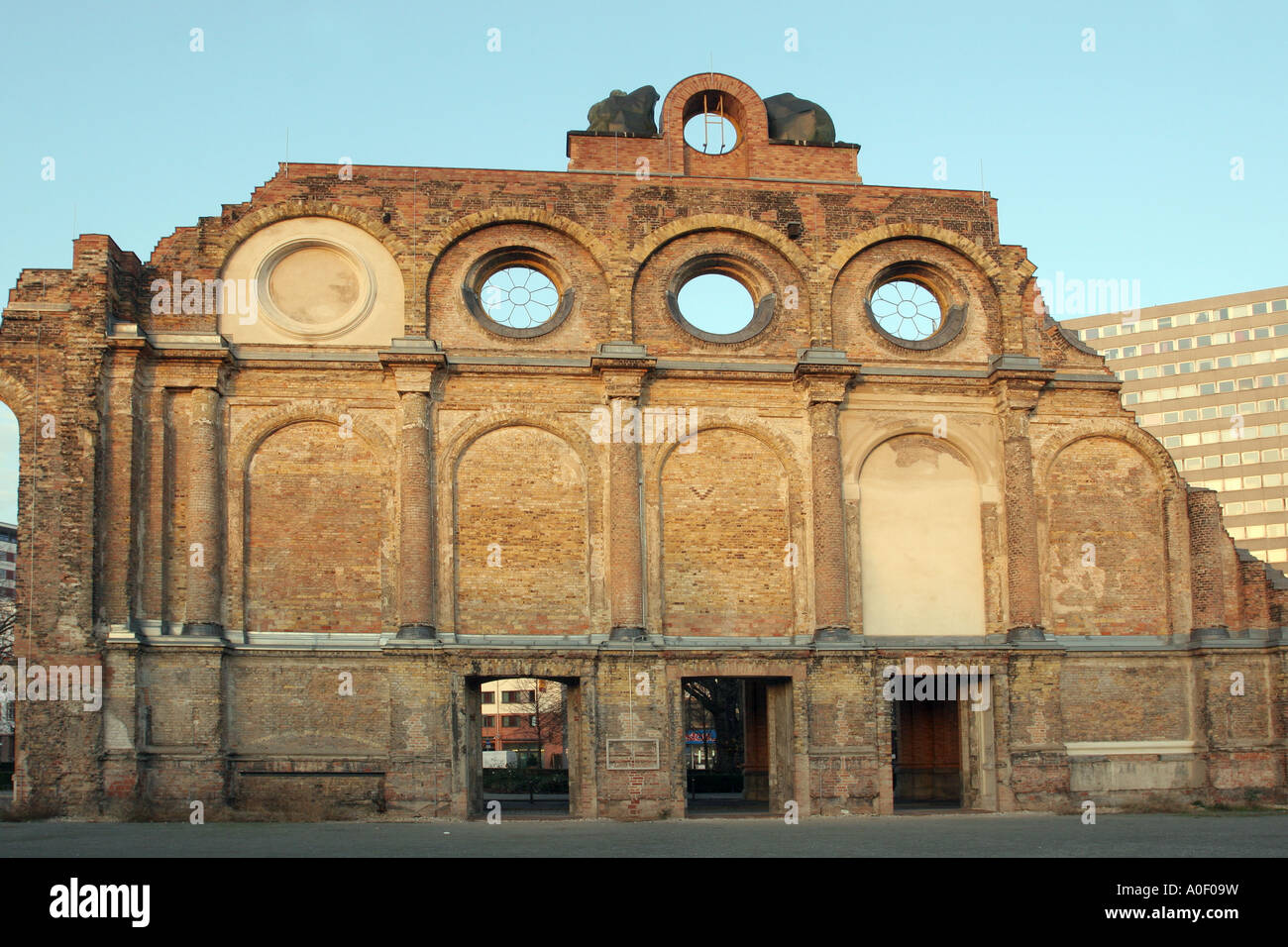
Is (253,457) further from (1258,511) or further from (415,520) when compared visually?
(1258,511)

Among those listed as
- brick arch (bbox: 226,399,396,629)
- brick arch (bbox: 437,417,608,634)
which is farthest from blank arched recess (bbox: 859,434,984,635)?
brick arch (bbox: 226,399,396,629)

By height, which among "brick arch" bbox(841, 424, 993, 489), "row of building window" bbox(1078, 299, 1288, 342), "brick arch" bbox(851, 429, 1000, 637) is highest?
"row of building window" bbox(1078, 299, 1288, 342)

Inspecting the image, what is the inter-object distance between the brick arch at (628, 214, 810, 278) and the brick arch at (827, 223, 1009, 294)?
0.84 meters

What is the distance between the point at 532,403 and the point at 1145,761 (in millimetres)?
14463

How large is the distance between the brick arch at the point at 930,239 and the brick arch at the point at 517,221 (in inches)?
196

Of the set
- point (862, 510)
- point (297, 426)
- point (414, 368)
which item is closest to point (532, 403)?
point (414, 368)

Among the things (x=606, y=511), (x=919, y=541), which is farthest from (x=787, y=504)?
(x=606, y=511)

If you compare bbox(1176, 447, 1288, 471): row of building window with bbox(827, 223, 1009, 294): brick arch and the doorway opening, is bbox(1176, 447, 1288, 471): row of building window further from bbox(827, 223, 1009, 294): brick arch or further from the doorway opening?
bbox(827, 223, 1009, 294): brick arch

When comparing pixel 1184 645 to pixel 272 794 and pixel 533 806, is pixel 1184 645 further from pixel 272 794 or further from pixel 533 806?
pixel 272 794

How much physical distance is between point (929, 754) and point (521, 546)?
35.4 feet

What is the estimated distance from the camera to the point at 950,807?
→ 30.3 metres

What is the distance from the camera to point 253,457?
94.1 feet

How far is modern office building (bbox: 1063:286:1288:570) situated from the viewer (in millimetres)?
92188

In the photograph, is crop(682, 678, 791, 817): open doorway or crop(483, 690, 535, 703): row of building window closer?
crop(682, 678, 791, 817): open doorway
